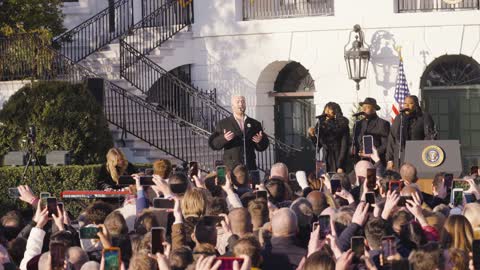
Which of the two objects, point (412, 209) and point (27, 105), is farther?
point (27, 105)

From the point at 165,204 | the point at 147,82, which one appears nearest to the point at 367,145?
the point at 165,204

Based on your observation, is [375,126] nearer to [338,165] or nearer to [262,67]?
[338,165]

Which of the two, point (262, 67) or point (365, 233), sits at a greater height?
point (262, 67)

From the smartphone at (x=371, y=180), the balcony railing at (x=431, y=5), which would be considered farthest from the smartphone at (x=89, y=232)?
the balcony railing at (x=431, y=5)

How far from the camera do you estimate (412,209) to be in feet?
39.1

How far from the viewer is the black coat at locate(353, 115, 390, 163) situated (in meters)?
→ 20.2

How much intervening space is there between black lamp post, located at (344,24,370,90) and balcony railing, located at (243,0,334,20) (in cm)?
110

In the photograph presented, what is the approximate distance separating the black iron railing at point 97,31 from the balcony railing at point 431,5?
236 inches

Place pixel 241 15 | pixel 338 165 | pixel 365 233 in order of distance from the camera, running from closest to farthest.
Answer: pixel 365 233 < pixel 338 165 < pixel 241 15

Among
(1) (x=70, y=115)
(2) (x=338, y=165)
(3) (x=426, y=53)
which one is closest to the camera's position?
(2) (x=338, y=165)

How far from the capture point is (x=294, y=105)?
29.2 metres

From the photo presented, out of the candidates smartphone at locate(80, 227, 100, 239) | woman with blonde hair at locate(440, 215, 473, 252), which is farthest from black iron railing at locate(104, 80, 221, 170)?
woman with blonde hair at locate(440, 215, 473, 252)

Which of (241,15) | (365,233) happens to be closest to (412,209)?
(365,233)

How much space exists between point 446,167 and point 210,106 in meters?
10.4
